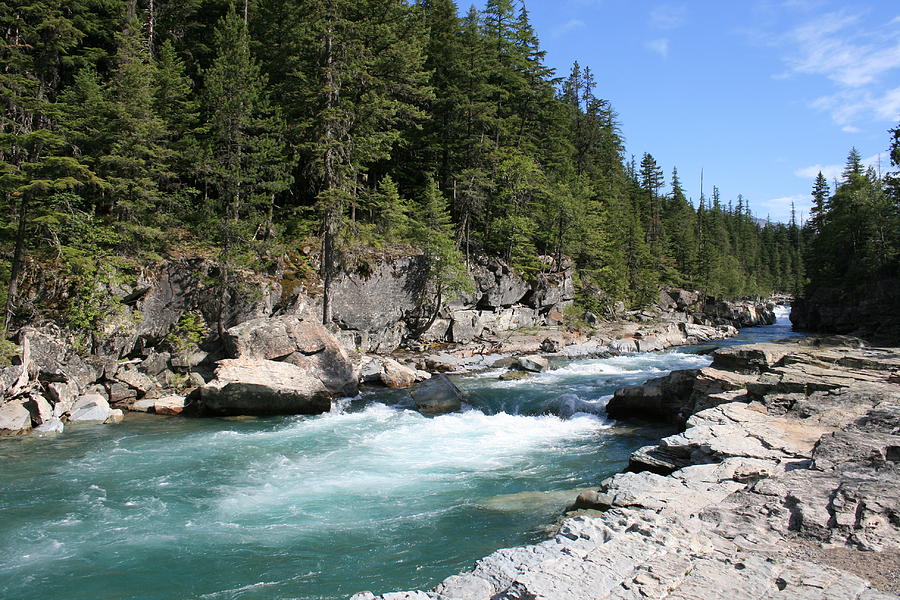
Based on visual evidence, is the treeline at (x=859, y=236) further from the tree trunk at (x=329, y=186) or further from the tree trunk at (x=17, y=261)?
the tree trunk at (x=17, y=261)

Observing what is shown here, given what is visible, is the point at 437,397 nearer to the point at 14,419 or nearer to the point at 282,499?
the point at 282,499

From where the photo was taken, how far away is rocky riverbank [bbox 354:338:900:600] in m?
4.71

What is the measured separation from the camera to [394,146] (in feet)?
114

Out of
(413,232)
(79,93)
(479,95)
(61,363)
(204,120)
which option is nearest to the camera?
(61,363)

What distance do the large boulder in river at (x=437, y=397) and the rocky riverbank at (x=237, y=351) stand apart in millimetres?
164

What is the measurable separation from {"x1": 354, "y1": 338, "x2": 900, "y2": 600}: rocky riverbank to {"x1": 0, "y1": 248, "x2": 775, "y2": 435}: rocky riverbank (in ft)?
31.9

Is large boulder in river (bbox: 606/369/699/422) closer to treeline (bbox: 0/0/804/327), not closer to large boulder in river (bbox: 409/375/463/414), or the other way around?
large boulder in river (bbox: 409/375/463/414)

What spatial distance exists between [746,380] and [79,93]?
1012 inches

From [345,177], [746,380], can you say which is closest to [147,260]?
[345,177]

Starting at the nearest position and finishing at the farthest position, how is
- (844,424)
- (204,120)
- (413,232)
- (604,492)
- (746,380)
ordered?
(604,492), (844,424), (746,380), (204,120), (413,232)

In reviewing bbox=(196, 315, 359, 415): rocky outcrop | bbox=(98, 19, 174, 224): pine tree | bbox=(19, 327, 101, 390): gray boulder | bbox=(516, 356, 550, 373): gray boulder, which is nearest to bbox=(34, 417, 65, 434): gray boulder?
bbox=(19, 327, 101, 390): gray boulder

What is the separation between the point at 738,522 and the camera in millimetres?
6035

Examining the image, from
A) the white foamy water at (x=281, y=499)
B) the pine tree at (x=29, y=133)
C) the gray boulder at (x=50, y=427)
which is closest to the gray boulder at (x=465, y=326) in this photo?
the white foamy water at (x=281, y=499)

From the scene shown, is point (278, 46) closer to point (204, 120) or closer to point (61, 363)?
point (204, 120)
